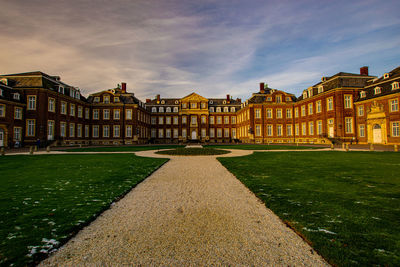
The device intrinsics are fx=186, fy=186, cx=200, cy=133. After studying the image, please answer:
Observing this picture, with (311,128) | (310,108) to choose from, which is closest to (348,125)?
(311,128)

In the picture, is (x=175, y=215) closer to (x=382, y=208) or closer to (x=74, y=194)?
(x=74, y=194)

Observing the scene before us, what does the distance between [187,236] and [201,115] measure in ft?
156

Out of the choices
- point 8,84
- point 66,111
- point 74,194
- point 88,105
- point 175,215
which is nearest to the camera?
point 175,215

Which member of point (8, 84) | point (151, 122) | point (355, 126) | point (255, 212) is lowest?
point (255, 212)

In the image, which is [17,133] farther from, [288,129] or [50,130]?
[288,129]

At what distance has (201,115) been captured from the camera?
165ft

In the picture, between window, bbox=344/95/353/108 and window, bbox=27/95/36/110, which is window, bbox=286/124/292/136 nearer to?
window, bbox=344/95/353/108

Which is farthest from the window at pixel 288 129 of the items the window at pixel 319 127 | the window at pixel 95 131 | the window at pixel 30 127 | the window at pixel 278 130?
the window at pixel 30 127

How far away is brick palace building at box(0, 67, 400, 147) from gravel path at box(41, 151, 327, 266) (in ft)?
105

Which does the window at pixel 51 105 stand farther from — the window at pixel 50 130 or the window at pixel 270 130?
the window at pixel 270 130

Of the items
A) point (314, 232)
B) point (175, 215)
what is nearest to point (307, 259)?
point (314, 232)

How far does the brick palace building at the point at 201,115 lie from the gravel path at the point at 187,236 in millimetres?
32073

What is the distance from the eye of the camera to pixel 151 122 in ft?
167

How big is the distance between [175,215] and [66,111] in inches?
1433
